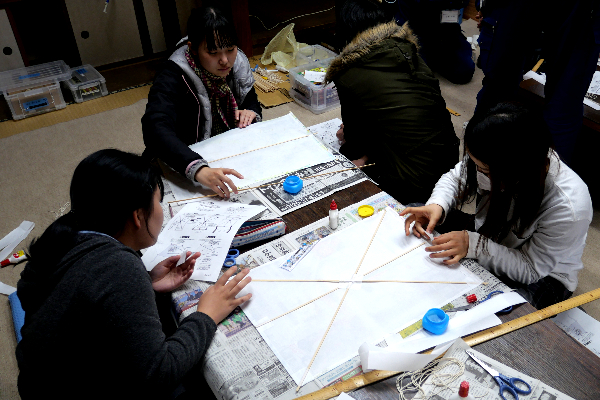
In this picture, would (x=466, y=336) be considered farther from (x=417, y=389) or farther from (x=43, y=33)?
(x=43, y=33)

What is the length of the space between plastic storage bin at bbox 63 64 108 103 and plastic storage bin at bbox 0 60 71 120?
86 millimetres

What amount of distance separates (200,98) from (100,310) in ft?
3.76

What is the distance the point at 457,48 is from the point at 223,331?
3.21m

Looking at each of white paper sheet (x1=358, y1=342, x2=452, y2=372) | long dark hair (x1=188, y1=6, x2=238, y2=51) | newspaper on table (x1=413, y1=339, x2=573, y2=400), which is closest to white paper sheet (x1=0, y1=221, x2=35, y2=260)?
long dark hair (x1=188, y1=6, x2=238, y2=51)

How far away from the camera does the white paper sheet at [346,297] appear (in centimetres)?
99

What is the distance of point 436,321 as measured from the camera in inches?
39.5

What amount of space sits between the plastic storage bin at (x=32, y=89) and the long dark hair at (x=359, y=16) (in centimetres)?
225

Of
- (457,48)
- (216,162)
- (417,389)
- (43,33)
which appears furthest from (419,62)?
(43,33)

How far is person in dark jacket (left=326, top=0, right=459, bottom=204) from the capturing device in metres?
1.74

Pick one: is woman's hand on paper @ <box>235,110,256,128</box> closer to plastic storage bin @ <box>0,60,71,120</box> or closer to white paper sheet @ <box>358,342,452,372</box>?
white paper sheet @ <box>358,342,452,372</box>

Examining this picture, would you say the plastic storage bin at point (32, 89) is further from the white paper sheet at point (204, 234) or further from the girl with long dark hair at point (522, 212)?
the girl with long dark hair at point (522, 212)

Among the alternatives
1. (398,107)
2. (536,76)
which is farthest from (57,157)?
(536,76)

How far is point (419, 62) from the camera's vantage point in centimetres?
183

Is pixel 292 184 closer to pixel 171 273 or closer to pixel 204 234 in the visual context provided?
pixel 204 234
